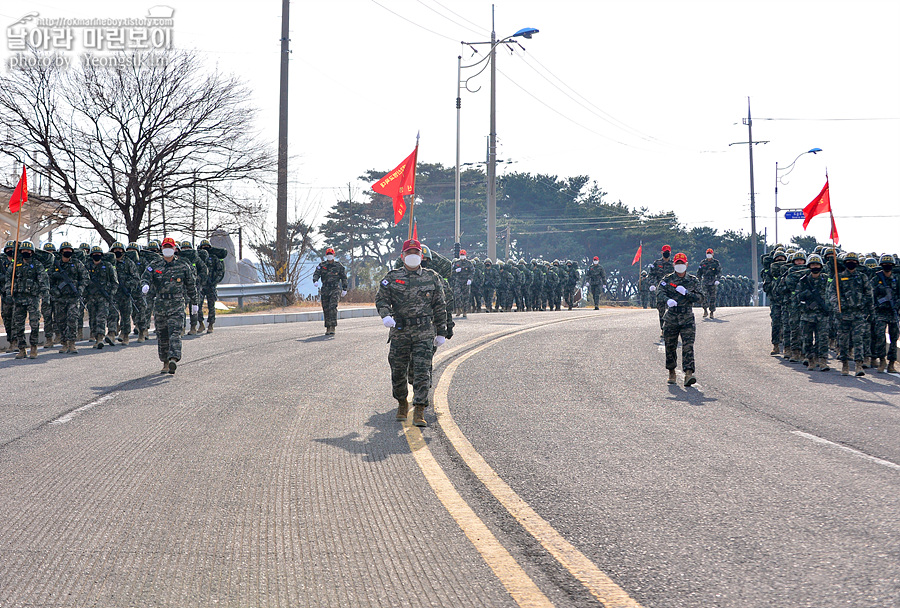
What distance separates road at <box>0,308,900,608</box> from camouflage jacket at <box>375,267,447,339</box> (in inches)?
37.8

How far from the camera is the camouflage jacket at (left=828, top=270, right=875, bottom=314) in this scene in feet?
43.7

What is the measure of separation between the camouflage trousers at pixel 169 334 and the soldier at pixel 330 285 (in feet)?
19.3

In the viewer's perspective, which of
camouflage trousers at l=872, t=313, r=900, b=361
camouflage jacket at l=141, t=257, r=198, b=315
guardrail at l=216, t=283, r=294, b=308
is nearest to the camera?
camouflage jacket at l=141, t=257, r=198, b=315

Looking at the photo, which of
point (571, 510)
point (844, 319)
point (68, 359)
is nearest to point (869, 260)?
point (844, 319)

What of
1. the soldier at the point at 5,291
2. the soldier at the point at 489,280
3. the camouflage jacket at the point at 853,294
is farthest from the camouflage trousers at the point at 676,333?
the soldier at the point at 489,280

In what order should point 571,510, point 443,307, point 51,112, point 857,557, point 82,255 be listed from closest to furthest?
1. point 857,557
2. point 571,510
3. point 443,307
4. point 82,255
5. point 51,112

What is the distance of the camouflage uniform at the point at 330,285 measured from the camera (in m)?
17.7

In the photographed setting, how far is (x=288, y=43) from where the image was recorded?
30281 millimetres

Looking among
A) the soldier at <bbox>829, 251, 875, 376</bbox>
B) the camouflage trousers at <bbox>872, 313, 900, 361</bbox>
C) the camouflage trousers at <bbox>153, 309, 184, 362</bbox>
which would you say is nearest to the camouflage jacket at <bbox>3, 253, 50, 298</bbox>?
the camouflage trousers at <bbox>153, 309, 184, 362</bbox>

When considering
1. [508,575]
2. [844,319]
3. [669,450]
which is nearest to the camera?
[508,575]

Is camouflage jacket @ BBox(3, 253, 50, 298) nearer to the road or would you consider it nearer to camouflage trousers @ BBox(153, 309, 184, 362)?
camouflage trousers @ BBox(153, 309, 184, 362)

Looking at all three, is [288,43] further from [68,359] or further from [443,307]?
[443,307]

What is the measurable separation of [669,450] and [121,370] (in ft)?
28.1

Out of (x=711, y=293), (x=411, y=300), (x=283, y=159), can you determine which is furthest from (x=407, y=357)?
(x=283, y=159)
